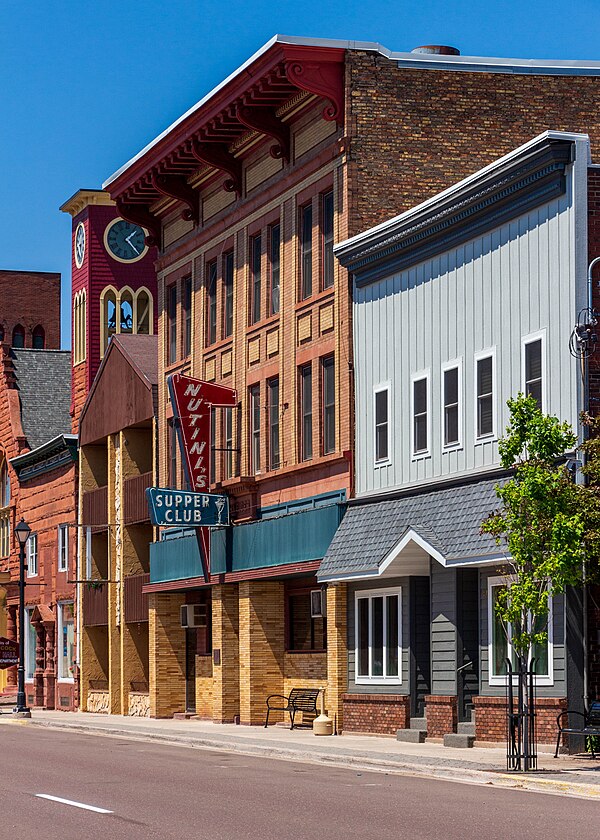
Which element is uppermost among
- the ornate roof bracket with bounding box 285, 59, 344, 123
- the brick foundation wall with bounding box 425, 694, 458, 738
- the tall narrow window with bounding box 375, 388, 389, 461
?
the ornate roof bracket with bounding box 285, 59, 344, 123

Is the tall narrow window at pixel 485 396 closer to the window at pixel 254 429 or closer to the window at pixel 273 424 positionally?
the window at pixel 273 424

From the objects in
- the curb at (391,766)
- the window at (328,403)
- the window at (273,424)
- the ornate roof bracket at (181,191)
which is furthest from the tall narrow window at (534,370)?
the ornate roof bracket at (181,191)

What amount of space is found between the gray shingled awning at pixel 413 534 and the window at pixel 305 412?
3286mm

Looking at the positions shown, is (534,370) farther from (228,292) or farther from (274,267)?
(228,292)

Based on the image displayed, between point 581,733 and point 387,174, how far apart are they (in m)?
14.7

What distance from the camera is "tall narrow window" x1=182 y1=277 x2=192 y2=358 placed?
140 ft

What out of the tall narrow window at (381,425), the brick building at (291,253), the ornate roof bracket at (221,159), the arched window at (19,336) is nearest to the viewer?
the tall narrow window at (381,425)

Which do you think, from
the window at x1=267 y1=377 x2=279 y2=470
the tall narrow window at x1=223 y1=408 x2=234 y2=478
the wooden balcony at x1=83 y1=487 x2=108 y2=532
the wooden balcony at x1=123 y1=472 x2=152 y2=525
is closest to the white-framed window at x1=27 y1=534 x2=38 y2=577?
the wooden balcony at x1=83 y1=487 x2=108 y2=532

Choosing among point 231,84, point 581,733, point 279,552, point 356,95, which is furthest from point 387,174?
point 581,733

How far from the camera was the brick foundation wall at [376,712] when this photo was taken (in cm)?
3039

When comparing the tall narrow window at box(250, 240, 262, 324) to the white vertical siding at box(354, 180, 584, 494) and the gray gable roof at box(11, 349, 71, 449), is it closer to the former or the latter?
the white vertical siding at box(354, 180, 584, 494)

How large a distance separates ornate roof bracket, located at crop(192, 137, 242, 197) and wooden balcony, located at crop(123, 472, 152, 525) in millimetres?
9844

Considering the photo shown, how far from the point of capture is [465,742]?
88.5ft

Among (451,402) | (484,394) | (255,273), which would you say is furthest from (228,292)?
(484,394)
